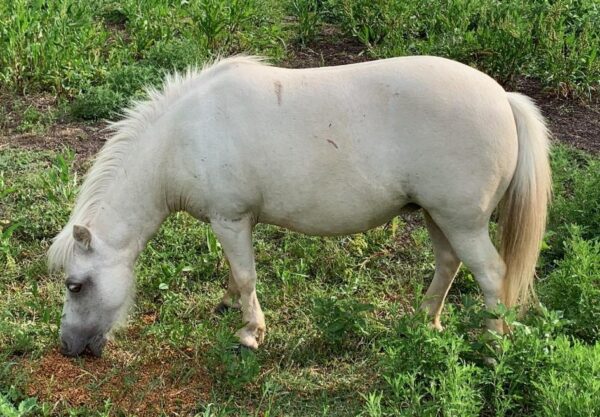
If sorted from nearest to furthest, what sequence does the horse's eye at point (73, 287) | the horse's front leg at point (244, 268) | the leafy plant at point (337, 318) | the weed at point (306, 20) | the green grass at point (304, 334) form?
1. the green grass at point (304, 334)
2. the horse's eye at point (73, 287)
3. the horse's front leg at point (244, 268)
4. the leafy plant at point (337, 318)
5. the weed at point (306, 20)

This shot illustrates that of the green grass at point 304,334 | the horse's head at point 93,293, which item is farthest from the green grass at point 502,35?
the horse's head at point 93,293

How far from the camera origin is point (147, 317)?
4266 millimetres

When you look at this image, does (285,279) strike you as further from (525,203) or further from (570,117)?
(570,117)

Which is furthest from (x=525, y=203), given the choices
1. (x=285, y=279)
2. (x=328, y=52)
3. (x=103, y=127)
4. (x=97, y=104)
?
(x=328, y=52)

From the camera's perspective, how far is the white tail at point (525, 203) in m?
3.46

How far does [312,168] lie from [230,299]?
1151mm

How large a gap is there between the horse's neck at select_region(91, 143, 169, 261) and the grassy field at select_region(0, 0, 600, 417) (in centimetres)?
60

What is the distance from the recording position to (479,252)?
11.6 ft

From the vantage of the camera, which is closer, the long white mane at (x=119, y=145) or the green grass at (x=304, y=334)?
the green grass at (x=304, y=334)

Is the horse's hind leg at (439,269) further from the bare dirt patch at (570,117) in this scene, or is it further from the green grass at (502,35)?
the green grass at (502,35)

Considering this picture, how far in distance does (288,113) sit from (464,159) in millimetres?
855

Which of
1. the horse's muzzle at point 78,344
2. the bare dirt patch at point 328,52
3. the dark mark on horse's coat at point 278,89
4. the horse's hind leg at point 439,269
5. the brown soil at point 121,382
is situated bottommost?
the bare dirt patch at point 328,52

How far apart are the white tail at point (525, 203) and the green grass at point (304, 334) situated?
8.3 inches

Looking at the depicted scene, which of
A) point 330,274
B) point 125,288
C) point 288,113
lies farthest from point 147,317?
point 288,113
